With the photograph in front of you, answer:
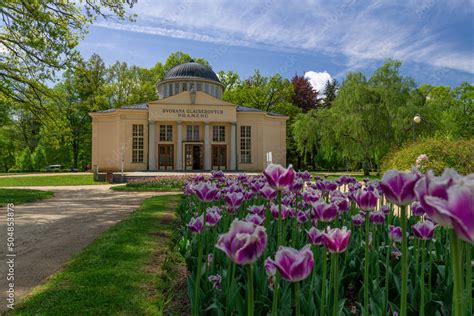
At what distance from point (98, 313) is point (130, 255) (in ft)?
5.88

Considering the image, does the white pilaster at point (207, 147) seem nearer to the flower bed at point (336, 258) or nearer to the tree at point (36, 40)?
the tree at point (36, 40)

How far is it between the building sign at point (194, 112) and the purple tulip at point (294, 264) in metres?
34.9

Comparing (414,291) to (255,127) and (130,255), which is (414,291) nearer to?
(130,255)

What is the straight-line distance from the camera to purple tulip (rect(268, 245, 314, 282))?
4.49 ft

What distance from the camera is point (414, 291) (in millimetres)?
2660

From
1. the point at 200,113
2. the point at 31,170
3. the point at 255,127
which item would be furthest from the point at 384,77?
the point at 31,170

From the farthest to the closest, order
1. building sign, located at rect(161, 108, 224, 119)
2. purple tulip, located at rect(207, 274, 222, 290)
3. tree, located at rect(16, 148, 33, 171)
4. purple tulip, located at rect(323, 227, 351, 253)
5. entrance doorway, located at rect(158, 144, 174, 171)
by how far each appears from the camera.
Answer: tree, located at rect(16, 148, 33, 171)
entrance doorway, located at rect(158, 144, 174, 171)
building sign, located at rect(161, 108, 224, 119)
purple tulip, located at rect(207, 274, 222, 290)
purple tulip, located at rect(323, 227, 351, 253)

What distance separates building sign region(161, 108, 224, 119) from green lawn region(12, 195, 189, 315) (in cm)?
3069

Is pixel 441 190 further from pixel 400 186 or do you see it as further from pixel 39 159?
pixel 39 159

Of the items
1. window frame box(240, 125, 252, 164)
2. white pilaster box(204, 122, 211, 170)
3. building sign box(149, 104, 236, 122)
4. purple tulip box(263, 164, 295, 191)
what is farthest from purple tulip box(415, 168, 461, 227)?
window frame box(240, 125, 252, 164)

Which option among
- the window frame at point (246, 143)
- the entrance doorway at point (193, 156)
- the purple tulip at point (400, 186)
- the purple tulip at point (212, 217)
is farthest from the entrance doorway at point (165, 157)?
the purple tulip at point (400, 186)

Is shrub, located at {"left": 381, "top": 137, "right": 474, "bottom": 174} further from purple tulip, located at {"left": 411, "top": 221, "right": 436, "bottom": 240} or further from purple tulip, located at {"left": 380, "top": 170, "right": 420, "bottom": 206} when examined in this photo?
purple tulip, located at {"left": 380, "top": 170, "right": 420, "bottom": 206}

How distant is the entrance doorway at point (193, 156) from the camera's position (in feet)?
120

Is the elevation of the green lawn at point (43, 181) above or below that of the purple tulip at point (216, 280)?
below
